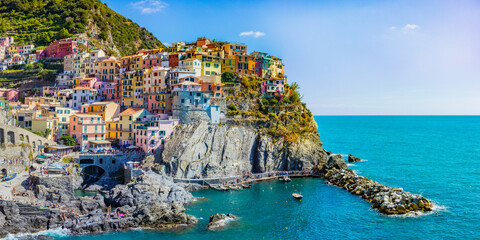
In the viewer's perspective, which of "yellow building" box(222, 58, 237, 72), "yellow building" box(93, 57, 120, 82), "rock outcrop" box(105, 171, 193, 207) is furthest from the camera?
"yellow building" box(93, 57, 120, 82)

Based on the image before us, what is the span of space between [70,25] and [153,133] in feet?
246

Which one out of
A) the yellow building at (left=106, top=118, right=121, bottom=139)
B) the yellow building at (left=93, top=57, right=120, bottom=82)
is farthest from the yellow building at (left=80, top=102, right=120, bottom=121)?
the yellow building at (left=93, top=57, right=120, bottom=82)

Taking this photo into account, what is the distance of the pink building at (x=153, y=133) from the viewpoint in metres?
73.2

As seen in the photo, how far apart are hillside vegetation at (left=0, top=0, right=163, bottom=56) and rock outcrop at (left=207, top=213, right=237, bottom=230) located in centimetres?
8848

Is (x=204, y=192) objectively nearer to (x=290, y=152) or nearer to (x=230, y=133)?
(x=230, y=133)

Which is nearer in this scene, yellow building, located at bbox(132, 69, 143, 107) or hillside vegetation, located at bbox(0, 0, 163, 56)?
yellow building, located at bbox(132, 69, 143, 107)

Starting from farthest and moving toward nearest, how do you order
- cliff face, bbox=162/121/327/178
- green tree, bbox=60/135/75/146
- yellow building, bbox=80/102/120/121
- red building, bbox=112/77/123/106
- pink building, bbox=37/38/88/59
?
pink building, bbox=37/38/88/59 → red building, bbox=112/77/123/106 → yellow building, bbox=80/102/120/121 → green tree, bbox=60/135/75/146 → cliff face, bbox=162/121/327/178

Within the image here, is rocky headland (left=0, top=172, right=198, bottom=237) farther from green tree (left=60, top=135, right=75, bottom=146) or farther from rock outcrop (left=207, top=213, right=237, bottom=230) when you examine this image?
green tree (left=60, top=135, right=75, bottom=146)

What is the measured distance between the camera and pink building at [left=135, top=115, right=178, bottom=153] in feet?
240

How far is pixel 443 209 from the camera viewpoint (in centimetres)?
5591

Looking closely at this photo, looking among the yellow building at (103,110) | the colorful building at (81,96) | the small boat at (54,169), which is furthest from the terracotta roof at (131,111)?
the small boat at (54,169)

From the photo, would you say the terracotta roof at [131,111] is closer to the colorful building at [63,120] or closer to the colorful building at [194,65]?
the colorful building at [63,120]

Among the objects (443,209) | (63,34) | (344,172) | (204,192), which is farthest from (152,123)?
(63,34)

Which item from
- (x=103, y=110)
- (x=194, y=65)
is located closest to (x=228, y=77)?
(x=194, y=65)
